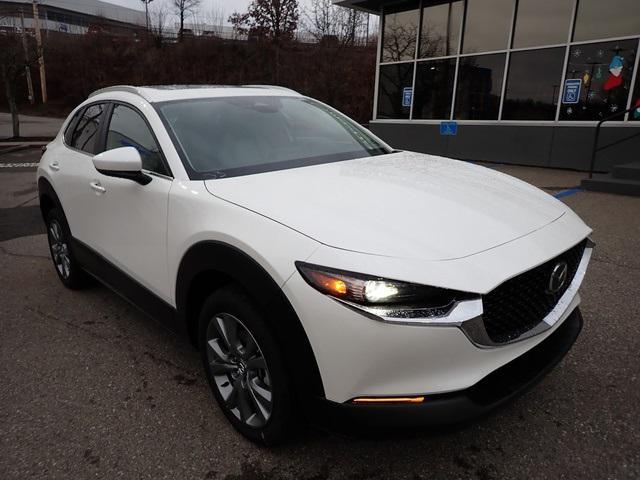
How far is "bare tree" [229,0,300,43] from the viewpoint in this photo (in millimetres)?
37438

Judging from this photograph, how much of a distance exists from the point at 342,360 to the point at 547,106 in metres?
10.9

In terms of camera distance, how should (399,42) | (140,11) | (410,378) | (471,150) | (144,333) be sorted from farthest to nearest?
(140,11) → (399,42) → (471,150) → (144,333) → (410,378)

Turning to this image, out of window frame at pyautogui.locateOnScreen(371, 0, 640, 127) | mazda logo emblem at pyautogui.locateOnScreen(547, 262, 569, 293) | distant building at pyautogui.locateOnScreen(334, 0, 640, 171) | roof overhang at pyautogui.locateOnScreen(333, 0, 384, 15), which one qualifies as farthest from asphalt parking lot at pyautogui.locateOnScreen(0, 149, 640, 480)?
roof overhang at pyautogui.locateOnScreen(333, 0, 384, 15)

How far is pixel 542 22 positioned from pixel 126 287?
36.4 feet

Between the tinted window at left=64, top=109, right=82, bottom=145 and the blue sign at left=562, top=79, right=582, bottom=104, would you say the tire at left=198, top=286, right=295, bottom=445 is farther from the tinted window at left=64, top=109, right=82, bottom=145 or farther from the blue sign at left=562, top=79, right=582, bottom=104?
the blue sign at left=562, top=79, right=582, bottom=104

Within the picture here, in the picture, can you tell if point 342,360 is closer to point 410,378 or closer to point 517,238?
point 410,378

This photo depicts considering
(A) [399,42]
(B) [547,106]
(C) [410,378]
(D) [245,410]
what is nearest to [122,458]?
(D) [245,410]

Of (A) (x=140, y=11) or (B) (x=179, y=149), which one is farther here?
(A) (x=140, y=11)

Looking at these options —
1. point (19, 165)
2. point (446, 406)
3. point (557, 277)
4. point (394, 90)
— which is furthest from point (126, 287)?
point (394, 90)

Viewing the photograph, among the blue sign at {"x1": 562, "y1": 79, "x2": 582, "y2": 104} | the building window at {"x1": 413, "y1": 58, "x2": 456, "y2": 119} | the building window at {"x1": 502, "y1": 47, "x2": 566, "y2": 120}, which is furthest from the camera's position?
the building window at {"x1": 413, "y1": 58, "x2": 456, "y2": 119}

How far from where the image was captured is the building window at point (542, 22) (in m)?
10.3

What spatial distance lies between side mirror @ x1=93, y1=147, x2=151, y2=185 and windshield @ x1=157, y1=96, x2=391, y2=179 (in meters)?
0.24

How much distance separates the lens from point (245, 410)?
2.24 m

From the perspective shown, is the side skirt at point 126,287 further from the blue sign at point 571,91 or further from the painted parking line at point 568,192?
the blue sign at point 571,91
